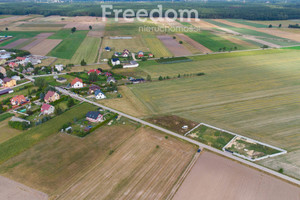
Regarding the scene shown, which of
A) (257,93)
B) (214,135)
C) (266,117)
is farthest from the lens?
→ (257,93)

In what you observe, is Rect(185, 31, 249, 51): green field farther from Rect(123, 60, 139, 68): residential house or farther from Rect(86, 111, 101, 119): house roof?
Rect(86, 111, 101, 119): house roof

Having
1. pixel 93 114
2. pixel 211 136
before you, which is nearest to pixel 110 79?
pixel 93 114

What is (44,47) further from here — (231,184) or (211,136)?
(231,184)

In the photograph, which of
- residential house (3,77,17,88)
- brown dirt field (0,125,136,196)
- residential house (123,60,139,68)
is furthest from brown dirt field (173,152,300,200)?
residential house (3,77,17,88)

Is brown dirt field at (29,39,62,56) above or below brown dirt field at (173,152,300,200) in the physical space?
above

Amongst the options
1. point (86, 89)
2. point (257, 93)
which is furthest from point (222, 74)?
point (86, 89)

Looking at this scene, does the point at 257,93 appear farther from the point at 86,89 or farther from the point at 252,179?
the point at 86,89

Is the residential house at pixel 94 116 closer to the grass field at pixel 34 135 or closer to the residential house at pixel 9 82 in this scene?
the grass field at pixel 34 135
